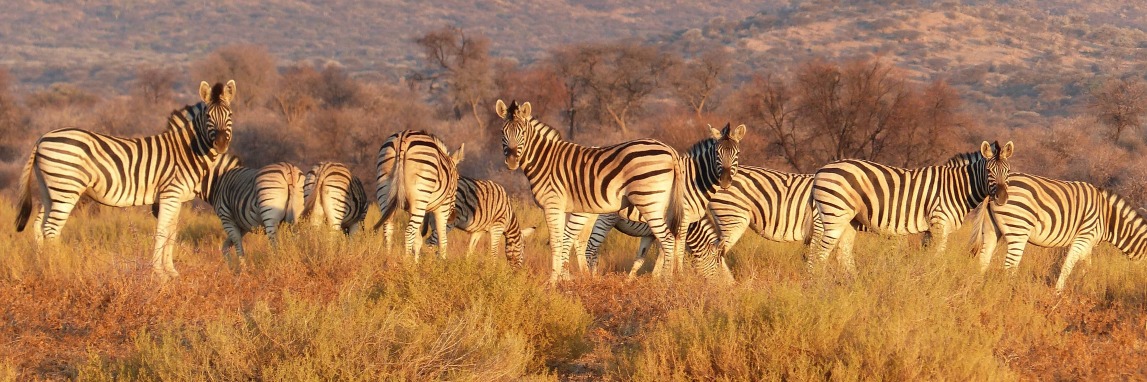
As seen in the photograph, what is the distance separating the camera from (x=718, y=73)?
42.4 m

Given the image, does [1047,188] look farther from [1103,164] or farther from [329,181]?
[1103,164]

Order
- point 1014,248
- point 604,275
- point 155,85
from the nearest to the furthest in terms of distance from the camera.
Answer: point 1014,248, point 604,275, point 155,85

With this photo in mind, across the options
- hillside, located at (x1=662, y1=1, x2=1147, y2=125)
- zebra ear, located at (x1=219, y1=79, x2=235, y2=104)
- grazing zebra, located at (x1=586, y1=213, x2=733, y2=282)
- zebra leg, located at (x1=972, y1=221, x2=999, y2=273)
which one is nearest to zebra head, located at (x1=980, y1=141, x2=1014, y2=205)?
zebra leg, located at (x1=972, y1=221, x2=999, y2=273)

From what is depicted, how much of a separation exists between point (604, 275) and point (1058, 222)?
4607mm

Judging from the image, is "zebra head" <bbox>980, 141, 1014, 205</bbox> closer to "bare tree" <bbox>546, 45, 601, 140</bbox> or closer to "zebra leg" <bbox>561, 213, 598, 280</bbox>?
"zebra leg" <bbox>561, 213, 598, 280</bbox>

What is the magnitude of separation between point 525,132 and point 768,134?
18528 mm

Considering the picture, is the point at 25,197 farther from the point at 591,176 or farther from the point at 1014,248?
the point at 1014,248

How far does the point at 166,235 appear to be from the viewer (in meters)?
9.87

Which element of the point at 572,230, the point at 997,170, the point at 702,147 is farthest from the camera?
the point at 572,230

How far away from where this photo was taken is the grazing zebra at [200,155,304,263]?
11.1m

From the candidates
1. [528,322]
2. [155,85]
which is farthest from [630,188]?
[155,85]

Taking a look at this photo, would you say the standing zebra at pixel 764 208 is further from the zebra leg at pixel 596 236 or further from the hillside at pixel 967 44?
the hillside at pixel 967 44

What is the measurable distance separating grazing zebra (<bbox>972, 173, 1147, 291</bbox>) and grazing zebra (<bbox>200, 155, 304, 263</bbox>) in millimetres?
7018

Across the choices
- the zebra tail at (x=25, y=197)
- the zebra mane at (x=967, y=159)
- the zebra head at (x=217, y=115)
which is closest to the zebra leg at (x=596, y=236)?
the zebra mane at (x=967, y=159)
